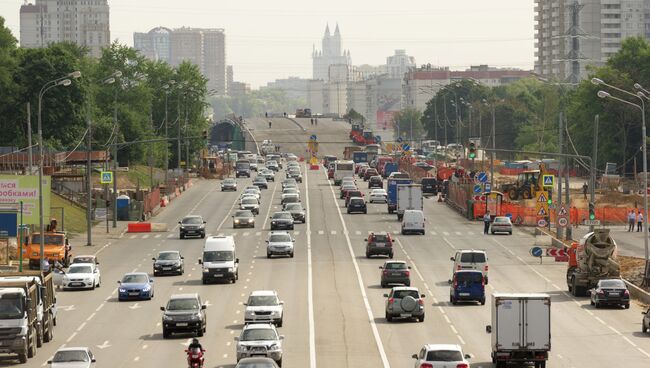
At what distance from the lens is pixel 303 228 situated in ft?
341

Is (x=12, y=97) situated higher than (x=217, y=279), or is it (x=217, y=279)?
(x=12, y=97)

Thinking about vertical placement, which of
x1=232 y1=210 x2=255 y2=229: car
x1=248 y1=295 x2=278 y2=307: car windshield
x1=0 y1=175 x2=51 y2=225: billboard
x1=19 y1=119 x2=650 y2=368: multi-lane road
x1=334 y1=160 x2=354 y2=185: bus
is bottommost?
x1=19 y1=119 x2=650 y2=368: multi-lane road

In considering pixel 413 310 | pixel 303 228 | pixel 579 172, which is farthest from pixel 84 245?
pixel 579 172

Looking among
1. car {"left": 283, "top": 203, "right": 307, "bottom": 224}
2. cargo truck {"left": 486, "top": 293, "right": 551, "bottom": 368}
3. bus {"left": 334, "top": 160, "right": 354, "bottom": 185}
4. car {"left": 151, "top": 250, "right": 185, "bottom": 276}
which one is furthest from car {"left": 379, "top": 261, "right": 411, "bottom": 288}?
bus {"left": 334, "top": 160, "right": 354, "bottom": 185}

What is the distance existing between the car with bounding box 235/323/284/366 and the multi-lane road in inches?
43.7

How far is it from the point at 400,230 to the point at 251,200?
20.3 m

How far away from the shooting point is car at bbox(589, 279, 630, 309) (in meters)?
58.9

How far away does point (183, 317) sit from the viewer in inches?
1980

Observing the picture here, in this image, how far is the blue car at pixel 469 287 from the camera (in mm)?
60250

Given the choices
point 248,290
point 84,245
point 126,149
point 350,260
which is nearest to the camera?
point 248,290

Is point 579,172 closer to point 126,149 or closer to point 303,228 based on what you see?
point 126,149

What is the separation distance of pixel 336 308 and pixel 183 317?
10.7m

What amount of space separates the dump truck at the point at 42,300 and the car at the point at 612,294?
21303 mm

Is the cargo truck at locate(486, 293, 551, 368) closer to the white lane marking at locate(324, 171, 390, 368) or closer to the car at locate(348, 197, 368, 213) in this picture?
the white lane marking at locate(324, 171, 390, 368)
